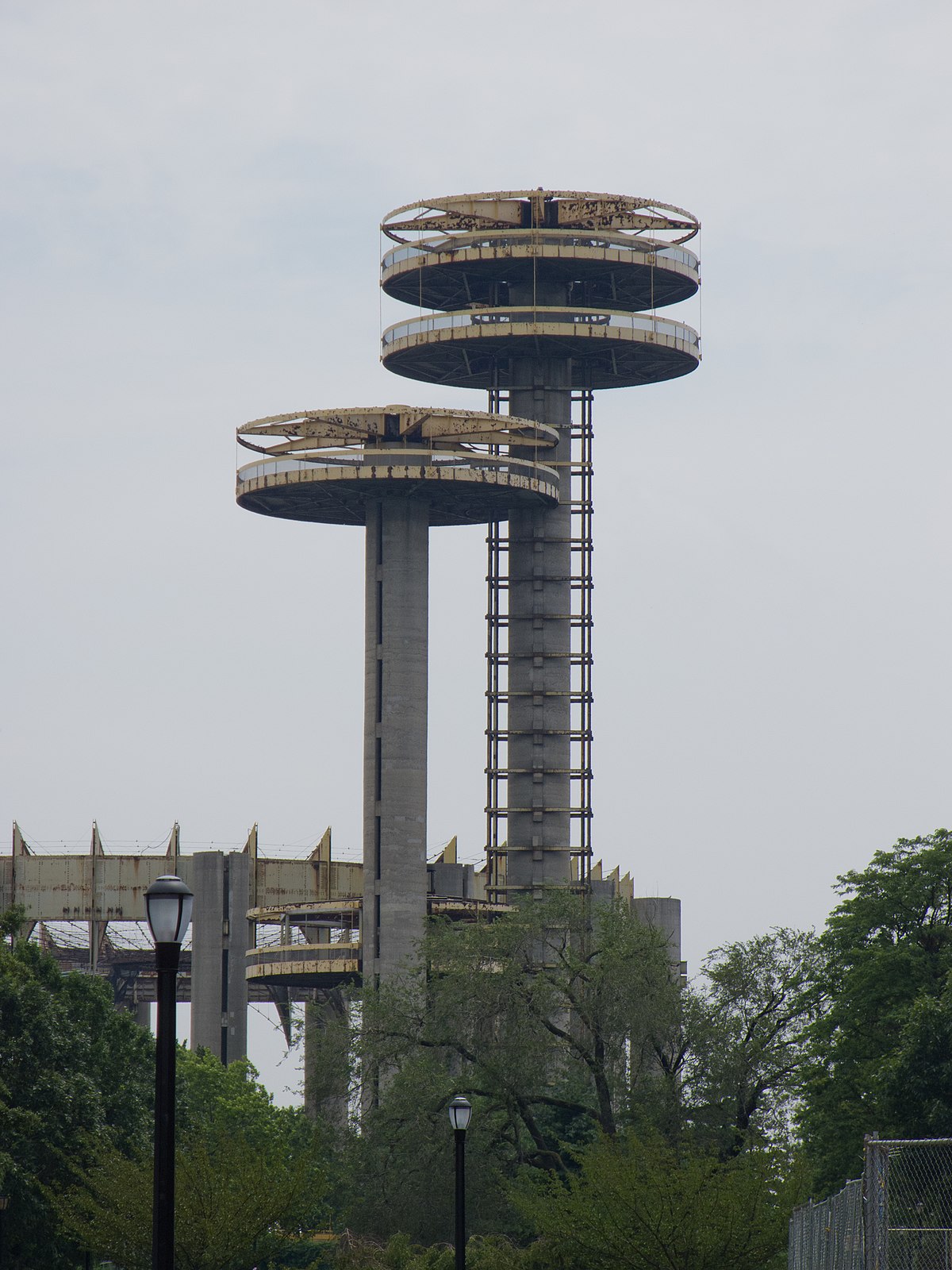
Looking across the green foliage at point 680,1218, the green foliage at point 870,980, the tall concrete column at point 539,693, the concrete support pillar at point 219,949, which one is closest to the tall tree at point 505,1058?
the green foliage at point 870,980

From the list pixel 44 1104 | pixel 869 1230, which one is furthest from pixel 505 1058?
pixel 869 1230

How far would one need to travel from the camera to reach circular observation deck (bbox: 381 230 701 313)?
397 ft

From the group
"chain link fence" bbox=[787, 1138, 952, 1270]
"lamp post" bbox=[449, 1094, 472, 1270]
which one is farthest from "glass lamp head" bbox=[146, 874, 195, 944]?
"lamp post" bbox=[449, 1094, 472, 1270]

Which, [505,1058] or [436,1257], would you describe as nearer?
[436,1257]

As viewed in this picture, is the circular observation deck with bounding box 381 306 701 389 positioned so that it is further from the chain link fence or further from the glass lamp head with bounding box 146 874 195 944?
the glass lamp head with bounding box 146 874 195 944

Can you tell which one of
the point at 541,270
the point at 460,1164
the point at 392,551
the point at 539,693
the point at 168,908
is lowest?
the point at 460,1164

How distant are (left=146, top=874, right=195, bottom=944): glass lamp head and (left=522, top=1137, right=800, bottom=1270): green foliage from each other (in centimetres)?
2436

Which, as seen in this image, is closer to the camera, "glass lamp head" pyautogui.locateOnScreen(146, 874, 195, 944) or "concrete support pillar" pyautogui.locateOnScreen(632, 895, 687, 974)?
"glass lamp head" pyautogui.locateOnScreen(146, 874, 195, 944)

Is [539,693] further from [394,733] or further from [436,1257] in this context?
[436,1257]

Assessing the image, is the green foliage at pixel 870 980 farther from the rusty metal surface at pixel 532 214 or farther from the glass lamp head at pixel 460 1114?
the rusty metal surface at pixel 532 214

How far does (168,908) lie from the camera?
889 inches

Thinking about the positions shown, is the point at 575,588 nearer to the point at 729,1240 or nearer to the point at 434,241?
the point at 434,241

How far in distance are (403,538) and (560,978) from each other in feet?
141

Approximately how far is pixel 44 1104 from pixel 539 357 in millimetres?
74458
